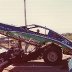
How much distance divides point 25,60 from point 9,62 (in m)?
1.48

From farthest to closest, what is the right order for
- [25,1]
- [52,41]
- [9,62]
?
[25,1] → [52,41] → [9,62]

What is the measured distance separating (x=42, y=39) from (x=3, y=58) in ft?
7.38

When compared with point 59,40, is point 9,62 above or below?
below

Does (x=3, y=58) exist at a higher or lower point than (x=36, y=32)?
lower

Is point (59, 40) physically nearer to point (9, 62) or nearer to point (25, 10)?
point (9, 62)

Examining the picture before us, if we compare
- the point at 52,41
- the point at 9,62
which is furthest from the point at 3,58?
the point at 52,41

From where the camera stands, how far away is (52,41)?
14.8 metres

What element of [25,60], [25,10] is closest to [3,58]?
[25,60]

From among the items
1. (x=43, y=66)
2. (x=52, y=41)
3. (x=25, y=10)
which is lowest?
(x=43, y=66)

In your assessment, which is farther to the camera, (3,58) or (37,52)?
(37,52)

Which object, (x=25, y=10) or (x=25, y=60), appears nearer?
(x=25, y=60)

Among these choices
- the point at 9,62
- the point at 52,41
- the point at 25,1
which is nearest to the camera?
the point at 9,62

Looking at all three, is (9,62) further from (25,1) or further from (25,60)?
(25,1)

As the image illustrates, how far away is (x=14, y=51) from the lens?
14250 millimetres
